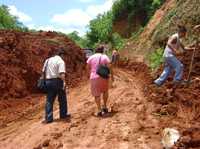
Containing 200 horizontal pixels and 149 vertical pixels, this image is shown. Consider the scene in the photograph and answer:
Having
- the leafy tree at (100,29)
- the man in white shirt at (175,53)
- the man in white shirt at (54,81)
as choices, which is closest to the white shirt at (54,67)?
the man in white shirt at (54,81)

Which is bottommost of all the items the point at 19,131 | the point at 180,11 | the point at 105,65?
the point at 19,131

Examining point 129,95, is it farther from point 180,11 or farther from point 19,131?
point 180,11

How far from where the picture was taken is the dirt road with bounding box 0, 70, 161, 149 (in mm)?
11164

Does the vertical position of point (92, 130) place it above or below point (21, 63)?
below

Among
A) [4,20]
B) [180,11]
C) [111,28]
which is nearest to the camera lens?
[180,11]

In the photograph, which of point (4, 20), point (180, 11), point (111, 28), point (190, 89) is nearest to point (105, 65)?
point (190, 89)

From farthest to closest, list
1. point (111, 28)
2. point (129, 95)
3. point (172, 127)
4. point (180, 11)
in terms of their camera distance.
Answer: point (111, 28), point (180, 11), point (129, 95), point (172, 127)

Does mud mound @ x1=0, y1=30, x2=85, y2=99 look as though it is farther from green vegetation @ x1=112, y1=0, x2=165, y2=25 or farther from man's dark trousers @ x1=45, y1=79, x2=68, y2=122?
green vegetation @ x1=112, y1=0, x2=165, y2=25

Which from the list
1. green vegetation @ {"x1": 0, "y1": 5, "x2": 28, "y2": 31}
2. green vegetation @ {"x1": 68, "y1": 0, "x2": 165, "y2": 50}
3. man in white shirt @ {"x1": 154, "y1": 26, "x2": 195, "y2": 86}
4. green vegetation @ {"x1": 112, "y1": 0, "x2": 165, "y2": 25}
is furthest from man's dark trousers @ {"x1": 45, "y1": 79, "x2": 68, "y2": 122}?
green vegetation @ {"x1": 0, "y1": 5, "x2": 28, "y2": 31}

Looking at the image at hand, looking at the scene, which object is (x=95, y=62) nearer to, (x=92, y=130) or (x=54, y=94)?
(x=54, y=94)

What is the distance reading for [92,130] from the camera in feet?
41.1

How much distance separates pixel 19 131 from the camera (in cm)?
1388

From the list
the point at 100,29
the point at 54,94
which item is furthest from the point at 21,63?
the point at 100,29

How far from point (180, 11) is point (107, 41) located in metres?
34.7
